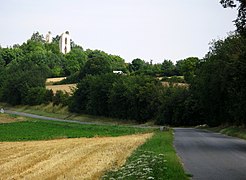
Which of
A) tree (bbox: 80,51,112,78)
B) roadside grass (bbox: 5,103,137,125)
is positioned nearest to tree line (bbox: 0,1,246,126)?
tree (bbox: 80,51,112,78)

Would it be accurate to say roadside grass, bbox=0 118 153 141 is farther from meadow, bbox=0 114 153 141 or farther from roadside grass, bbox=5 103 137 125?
roadside grass, bbox=5 103 137 125

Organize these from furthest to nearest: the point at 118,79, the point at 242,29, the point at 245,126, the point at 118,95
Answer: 1. the point at 118,79
2. the point at 118,95
3. the point at 245,126
4. the point at 242,29

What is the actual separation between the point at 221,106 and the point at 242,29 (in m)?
39.9

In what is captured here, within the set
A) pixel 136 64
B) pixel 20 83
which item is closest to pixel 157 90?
pixel 20 83

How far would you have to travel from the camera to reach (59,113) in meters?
120

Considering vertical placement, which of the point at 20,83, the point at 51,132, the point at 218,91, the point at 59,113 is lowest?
the point at 51,132

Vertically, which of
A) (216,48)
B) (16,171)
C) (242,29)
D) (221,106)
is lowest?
(16,171)

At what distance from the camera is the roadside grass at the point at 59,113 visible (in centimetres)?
10156

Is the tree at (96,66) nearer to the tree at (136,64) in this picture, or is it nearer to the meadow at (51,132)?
the tree at (136,64)

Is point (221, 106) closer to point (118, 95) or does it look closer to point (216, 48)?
point (216, 48)

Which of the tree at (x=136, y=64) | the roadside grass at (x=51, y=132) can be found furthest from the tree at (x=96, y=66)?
the roadside grass at (x=51, y=132)

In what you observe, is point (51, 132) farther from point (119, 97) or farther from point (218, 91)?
point (119, 97)

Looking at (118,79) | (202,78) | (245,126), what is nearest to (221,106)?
(202,78)

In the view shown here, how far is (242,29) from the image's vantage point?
2945 cm
